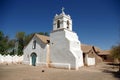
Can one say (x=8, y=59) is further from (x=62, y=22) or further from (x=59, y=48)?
(x=62, y=22)

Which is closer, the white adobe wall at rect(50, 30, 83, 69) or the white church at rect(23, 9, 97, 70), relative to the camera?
the white adobe wall at rect(50, 30, 83, 69)

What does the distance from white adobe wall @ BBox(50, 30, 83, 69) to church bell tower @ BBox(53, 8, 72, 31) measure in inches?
38.7

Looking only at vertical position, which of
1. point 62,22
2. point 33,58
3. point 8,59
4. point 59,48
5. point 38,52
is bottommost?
point 8,59

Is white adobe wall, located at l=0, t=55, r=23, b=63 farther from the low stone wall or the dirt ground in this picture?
the dirt ground

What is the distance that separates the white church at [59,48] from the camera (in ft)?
63.9

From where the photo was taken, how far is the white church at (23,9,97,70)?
19.5m

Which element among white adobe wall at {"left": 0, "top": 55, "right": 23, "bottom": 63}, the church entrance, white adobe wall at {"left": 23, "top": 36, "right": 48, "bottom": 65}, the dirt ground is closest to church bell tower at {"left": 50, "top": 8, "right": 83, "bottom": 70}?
white adobe wall at {"left": 23, "top": 36, "right": 48, "bottom": 65}

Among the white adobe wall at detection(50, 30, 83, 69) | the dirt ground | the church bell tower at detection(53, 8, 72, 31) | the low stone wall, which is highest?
the church bell tower at detection(53, 8, 72, 31)

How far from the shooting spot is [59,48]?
68.0 ft

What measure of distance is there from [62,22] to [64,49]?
460 centimetres

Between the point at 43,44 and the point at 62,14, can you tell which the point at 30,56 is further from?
the point at 62,14

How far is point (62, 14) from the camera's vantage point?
71.3ft

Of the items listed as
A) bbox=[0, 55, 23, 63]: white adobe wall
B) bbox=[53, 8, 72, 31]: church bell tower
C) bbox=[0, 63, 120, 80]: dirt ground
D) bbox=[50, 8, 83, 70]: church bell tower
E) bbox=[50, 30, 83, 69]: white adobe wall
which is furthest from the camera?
bbox=[0, 55, 23, 63]: white adobe wall

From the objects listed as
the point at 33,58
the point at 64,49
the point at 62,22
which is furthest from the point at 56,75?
the point at 33,58
